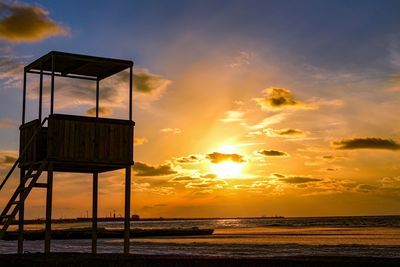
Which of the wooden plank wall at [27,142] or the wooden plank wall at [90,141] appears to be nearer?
the wooden plank wall at [90,141]

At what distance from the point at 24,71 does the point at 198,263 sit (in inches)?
475

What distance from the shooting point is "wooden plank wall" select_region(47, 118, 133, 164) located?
2391 cm

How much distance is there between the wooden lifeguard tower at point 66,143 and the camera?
78.0 feet

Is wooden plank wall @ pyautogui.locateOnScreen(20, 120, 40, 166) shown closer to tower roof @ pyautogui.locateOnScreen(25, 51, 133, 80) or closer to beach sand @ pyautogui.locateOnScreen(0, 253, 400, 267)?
tower roof @ pyautogui.locateOnScreen(25, 51, 133, 80)

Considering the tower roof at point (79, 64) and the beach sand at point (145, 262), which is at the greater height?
the tower roof at point (79, 64)

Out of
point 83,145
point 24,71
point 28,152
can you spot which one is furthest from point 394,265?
point 24,71

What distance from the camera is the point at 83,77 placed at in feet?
94.0

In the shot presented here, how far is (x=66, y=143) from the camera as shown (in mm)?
24109

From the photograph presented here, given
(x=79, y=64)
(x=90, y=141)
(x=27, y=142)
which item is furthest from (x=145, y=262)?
(x=79, y=64)

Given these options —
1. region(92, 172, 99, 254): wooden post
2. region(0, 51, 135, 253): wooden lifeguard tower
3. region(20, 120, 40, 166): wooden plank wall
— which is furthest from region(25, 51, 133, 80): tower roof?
region(92, 172, 99, 254): wooden post

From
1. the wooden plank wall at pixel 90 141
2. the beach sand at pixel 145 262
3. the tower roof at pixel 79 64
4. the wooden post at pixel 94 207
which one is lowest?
the beach sand at pixel 145 262

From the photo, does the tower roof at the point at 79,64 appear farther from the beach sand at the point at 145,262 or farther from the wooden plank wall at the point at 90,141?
the beach sand at the point at 145,262

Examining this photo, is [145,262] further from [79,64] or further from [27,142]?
[79,64]

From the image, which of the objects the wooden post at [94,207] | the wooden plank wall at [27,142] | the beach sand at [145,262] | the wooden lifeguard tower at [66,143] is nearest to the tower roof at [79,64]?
the wooden lifeguard tower at [66,143]
